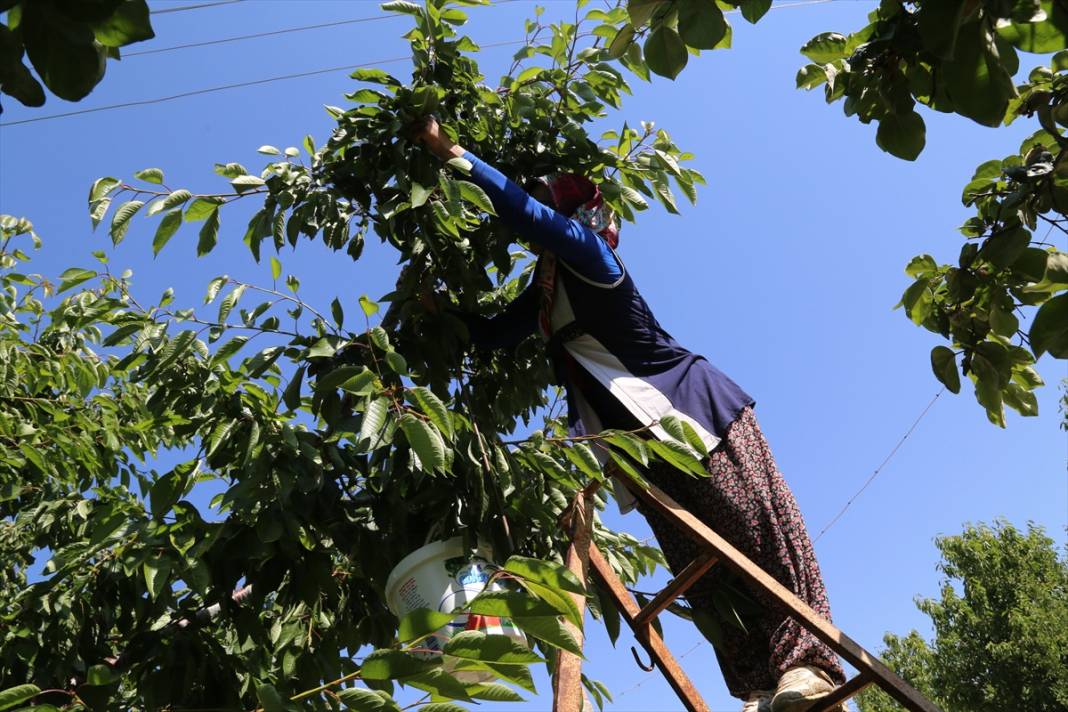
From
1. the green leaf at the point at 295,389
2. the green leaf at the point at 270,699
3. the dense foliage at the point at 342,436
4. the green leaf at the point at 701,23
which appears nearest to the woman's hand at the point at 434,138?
the dense foliage at the point at 342,436

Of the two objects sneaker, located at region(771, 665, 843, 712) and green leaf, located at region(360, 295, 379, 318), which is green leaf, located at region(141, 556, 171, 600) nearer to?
green leaf, located at region(360, 295, 379, 318)

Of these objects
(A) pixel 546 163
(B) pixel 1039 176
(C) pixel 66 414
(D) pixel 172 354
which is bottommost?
(B) pixel 1039 176

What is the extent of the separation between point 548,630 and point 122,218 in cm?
187

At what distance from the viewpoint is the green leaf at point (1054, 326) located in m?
1.43

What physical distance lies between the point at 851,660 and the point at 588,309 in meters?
1.25

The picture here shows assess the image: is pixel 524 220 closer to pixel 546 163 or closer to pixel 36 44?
pixel 546 163

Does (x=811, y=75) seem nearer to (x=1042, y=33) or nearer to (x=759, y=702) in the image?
(x=1042, y=33)

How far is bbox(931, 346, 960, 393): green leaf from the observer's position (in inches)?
92.4

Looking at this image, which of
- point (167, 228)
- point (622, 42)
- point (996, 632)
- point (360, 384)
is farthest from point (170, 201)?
point (996, 632)

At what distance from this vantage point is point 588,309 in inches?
115

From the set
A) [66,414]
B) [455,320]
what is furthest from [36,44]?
[66,414]

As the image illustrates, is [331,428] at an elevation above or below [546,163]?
below

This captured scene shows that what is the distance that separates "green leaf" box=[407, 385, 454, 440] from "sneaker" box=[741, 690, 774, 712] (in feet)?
3.70

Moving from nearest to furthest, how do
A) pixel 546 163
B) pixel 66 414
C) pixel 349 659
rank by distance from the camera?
1. pixel 349 659
2. pixel 546 163
3. pixel 66 414
